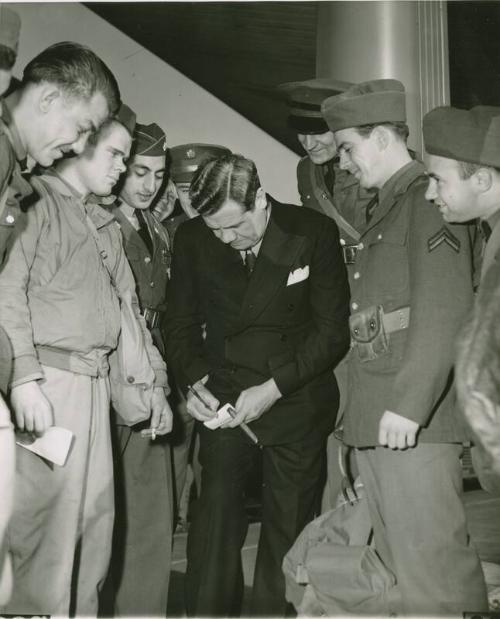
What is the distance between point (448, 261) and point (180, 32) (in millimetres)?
3460

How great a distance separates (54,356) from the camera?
6.88 feet

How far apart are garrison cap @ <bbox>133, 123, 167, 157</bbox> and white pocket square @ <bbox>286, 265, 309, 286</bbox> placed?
78 cm

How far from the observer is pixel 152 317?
2791mm

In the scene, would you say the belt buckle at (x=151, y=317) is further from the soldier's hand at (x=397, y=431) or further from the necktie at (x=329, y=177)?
the soldier's hand at (x=397, y=431)

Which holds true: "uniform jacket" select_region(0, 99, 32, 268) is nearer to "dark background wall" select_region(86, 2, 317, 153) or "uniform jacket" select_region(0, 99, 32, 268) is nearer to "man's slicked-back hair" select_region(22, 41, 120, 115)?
"man's slicked-back hair" select_region(22, 41, 120, 115)

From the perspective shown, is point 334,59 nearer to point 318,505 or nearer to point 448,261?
point 448,261

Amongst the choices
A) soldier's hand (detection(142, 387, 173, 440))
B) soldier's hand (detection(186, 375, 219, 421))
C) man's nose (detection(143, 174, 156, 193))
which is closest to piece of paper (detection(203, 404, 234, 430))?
soldier's hand (detection(186, 375, 219, 421))

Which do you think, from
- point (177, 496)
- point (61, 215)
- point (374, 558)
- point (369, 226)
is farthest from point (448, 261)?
point (177, 496)

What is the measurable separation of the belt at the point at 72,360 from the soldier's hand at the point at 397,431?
86cm

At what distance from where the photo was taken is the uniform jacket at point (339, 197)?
2.81 m

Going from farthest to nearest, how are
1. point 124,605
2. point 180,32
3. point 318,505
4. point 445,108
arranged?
point 180,32 < point 318,505 < point 124,605 < point 445,108

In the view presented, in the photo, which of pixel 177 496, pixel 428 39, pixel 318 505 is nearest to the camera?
pixel 318 505

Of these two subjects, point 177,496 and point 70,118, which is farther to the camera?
point 177,496

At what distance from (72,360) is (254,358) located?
680mm
